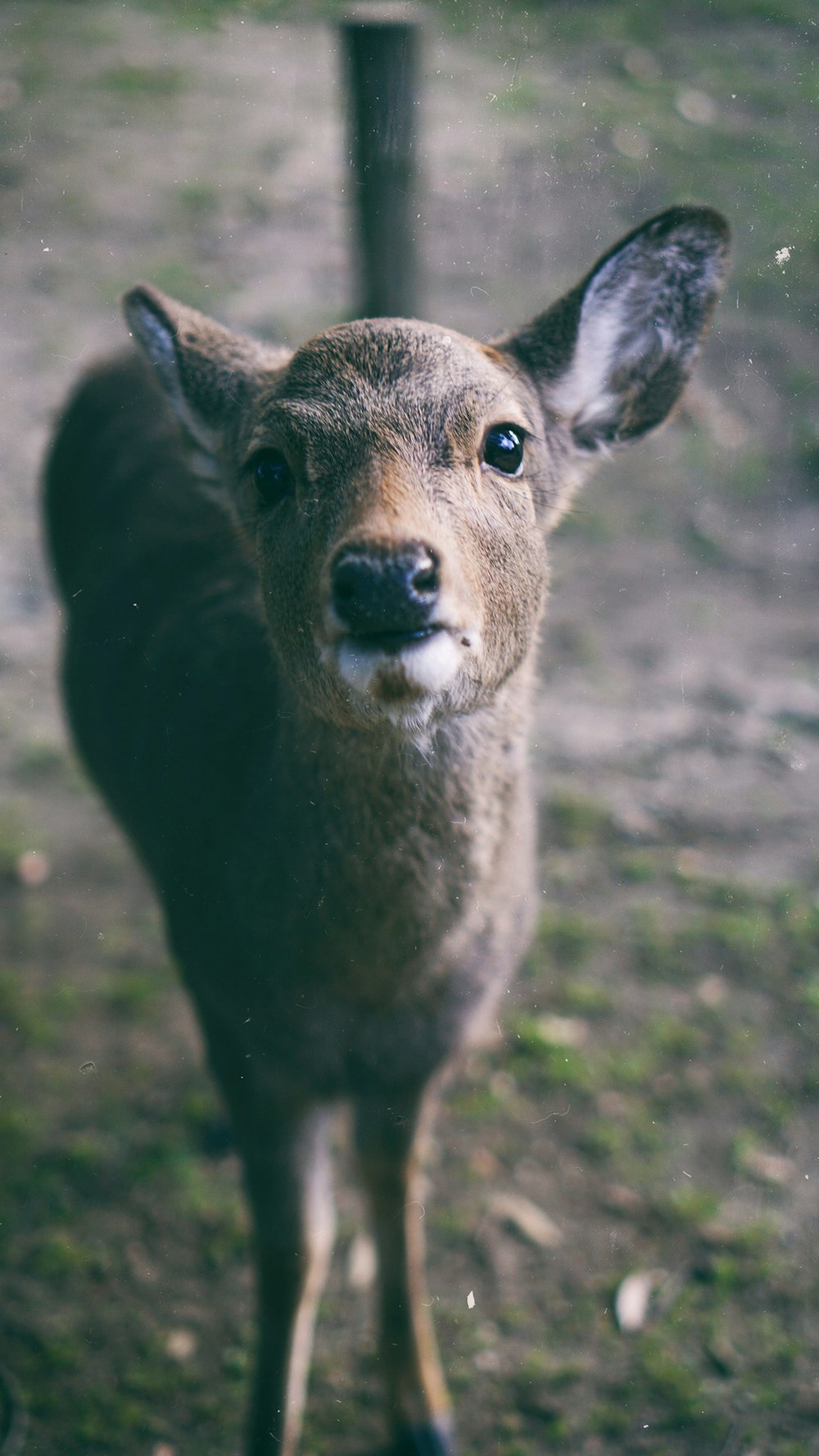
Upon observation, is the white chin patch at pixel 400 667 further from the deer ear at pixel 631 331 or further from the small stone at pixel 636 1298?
the small stone at pixel 636 1298

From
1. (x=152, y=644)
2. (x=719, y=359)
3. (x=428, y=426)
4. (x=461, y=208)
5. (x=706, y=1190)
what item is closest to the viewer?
(x=428, y=426)

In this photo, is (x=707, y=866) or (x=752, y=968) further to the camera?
(x=707, y=866)

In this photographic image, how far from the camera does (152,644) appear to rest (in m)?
3.29

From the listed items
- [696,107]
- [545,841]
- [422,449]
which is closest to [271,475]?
[422,449]

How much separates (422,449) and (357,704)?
508 mm

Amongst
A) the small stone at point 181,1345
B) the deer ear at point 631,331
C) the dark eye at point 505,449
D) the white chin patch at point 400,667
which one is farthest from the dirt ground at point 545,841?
the white chin patch at point 400,667

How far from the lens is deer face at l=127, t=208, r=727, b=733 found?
189cm

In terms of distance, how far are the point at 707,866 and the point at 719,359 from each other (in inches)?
104

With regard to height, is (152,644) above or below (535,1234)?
above

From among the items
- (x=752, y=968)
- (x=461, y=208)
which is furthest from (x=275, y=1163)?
(x=461, y=208)

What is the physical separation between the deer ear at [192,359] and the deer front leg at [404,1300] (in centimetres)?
200

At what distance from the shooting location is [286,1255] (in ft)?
10.1

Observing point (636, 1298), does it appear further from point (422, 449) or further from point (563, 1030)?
point (422, 449)

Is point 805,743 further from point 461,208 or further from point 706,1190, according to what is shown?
point 461,208
